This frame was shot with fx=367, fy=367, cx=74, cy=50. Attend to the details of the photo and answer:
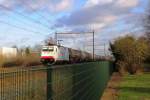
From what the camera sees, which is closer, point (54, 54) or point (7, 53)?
point (54, 54)

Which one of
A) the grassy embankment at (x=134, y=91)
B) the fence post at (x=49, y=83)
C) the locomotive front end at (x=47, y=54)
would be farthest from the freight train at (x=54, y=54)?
the fence post at (x=49, y=83)

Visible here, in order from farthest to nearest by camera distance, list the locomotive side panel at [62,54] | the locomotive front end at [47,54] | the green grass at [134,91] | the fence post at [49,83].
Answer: the locomotive side panel at [62,54] → the locomotive front end at [47,54] → the green grass at [134,91] → the fence post at [49,83]

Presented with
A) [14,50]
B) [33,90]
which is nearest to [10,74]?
[33,90]

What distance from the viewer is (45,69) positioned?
543 centimetres

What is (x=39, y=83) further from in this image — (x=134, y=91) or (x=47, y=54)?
(x=47, y=54)

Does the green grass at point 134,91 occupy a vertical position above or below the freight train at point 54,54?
below

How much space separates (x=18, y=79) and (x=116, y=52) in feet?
208

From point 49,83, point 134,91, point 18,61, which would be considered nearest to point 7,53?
point 18,61

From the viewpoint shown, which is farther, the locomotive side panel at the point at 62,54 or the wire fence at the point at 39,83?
the locomotive side panel at the point at 62,54

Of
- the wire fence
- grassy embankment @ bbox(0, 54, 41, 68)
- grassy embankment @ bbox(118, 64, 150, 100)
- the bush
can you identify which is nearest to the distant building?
grassy embankment @ bbox(0, 54, 41, 68)

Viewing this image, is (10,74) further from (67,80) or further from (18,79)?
(67,80)

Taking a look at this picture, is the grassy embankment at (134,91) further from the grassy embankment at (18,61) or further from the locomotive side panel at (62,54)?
the grassy embankment at (18,61)

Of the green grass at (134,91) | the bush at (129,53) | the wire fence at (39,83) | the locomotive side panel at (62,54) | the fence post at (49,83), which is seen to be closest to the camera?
the wire fence at (39,83)

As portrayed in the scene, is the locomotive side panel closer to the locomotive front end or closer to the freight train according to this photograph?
the freight train
